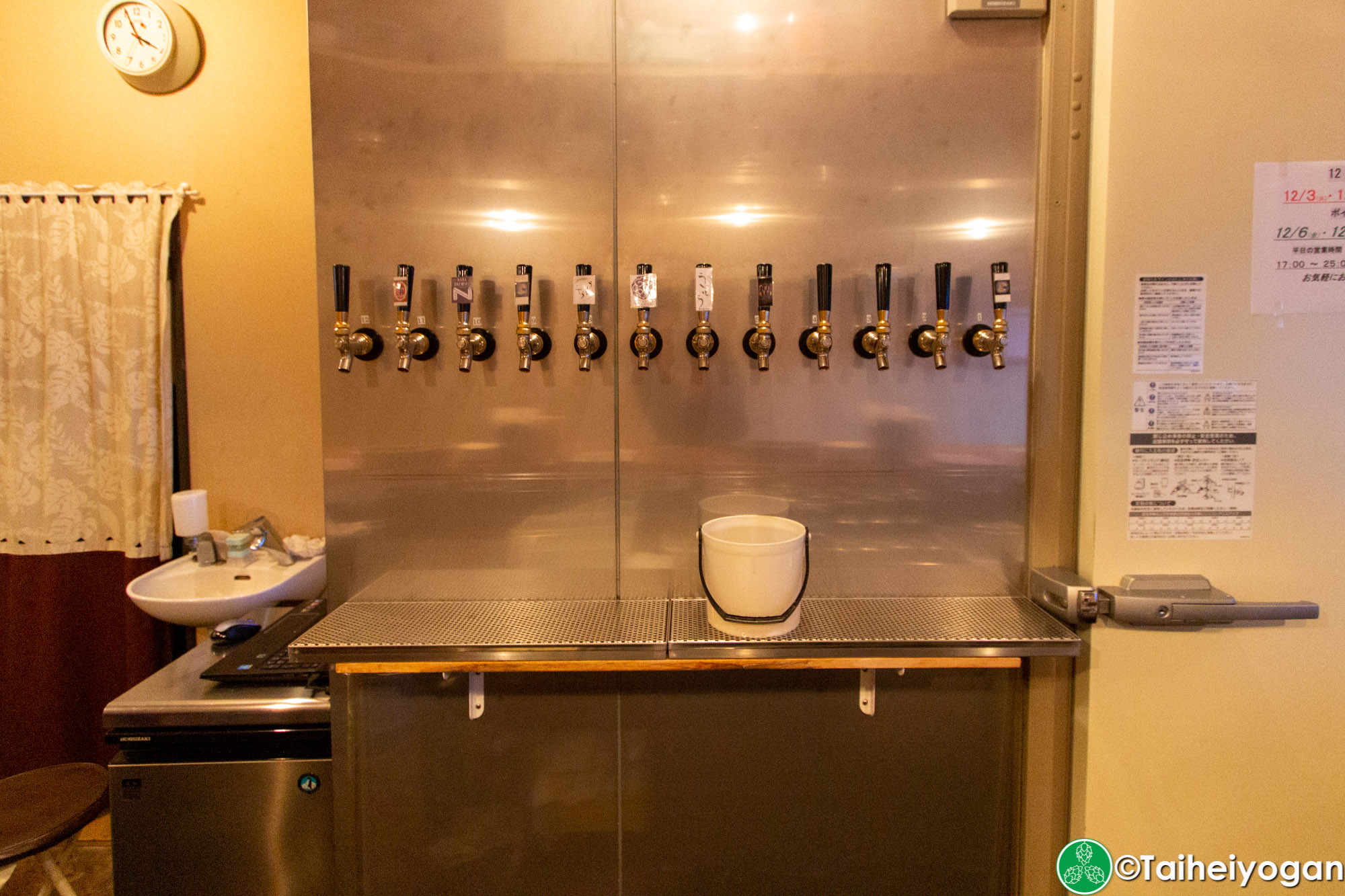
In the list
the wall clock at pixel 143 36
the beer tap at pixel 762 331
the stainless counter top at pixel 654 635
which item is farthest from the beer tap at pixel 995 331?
the wall clock at pixel 143 36

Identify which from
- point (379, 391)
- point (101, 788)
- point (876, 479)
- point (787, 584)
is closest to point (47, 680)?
point (101, 788)

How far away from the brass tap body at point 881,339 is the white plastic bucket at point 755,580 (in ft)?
1.32

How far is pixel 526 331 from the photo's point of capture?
1298 mm

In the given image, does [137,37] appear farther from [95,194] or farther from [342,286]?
[342,286]

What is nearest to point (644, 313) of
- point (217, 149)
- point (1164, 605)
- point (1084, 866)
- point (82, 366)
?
point (1164, 605)

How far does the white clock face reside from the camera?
2.00m

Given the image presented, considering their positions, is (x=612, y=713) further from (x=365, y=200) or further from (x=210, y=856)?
(x=365, y=200)

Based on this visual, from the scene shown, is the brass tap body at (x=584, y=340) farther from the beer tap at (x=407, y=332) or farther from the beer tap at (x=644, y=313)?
the beer tap at (x=407, y=332)

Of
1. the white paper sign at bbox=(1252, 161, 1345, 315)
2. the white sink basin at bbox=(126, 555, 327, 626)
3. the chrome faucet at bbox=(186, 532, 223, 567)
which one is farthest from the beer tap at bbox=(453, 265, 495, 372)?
the white paper sign at bbox=(1252, 161, 1345, 315)

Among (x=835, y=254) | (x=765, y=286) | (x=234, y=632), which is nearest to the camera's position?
(x=765, y=286)

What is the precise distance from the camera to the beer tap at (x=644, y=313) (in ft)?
4.09

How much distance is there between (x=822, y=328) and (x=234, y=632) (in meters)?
1.64

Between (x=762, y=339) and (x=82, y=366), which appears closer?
(x=762, y=339)

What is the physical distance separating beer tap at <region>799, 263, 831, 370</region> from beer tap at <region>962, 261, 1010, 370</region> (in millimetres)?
307
